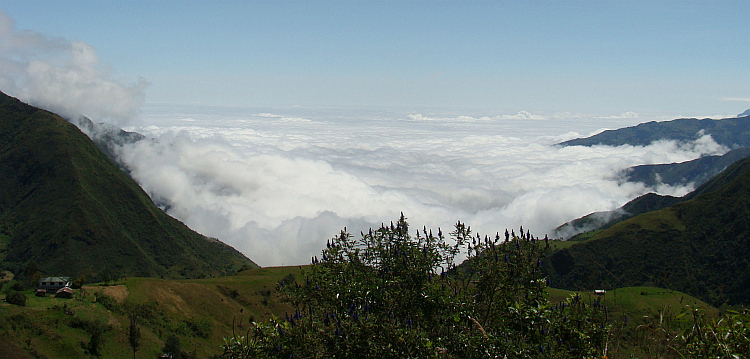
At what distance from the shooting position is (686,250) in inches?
5797

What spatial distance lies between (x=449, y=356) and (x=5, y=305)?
71.3 meters

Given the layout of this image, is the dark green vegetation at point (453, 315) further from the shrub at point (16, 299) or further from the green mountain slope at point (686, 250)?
the green mountain slope at point (686, 250)

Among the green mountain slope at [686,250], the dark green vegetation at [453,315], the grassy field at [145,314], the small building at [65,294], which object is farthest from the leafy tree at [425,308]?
the green mountain slope at [686,250]

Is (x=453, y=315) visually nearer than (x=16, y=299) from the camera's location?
Yes

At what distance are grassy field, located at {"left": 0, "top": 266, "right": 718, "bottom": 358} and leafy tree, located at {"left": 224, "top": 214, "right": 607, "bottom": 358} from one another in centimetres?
2378

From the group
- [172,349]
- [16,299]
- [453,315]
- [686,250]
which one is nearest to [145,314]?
[172,349]

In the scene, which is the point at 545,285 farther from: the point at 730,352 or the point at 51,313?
the point at 51,313

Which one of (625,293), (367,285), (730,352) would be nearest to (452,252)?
(367,285)

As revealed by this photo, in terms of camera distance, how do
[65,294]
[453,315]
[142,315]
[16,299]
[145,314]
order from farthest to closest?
1. [145,314]
2. [142,315]
3. [65,294]
4. [16,299]
5. [453,315]

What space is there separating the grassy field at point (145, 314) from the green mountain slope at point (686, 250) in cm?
2919

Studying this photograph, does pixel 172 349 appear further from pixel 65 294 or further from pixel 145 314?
pixel 65 294

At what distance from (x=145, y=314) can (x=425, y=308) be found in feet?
271

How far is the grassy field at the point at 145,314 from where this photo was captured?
5691 centimetres

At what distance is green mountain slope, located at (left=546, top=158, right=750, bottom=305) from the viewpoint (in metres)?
133
